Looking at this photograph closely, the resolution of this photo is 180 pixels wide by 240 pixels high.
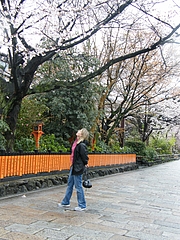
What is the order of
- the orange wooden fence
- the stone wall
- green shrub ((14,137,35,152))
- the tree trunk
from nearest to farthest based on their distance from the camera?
the stone wall → the orange wooden fence → the tree trunk → green shrub ((14,137,35,152))

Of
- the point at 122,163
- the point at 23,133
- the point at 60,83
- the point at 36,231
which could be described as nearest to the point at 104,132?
the point at 122,163

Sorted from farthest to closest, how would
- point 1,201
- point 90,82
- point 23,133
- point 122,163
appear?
point 122,163 < point 90,82 < point 23,133 < point 1,201

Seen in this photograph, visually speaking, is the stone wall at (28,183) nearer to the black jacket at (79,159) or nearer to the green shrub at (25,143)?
the green shrub at (25,143)

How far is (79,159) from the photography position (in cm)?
588

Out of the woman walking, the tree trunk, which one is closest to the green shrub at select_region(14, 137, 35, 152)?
the tree trunk

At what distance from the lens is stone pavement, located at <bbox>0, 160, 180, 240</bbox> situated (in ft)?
14.1

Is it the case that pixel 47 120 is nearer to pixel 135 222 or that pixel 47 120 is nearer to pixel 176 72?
pixel 135 222

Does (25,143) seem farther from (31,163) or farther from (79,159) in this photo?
(79,159)

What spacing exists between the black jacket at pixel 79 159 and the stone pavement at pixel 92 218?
2.75 ft

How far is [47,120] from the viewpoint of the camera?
13.3m

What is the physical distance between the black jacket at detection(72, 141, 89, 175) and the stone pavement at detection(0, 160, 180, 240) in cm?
84

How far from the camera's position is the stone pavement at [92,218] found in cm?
430

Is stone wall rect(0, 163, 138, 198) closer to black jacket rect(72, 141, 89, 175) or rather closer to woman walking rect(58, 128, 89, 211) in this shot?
woman walking rect(58, 128, 89, 211)

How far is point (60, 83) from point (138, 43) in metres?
10.8
